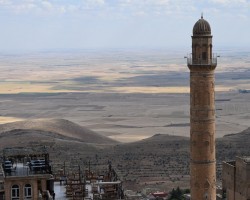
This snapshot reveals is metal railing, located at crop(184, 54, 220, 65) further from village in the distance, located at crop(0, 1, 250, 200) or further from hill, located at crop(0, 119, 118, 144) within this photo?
hill, located at crop(0, 119, 118, 144)

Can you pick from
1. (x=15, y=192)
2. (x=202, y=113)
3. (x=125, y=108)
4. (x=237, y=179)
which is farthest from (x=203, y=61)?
(x=125, y=108)

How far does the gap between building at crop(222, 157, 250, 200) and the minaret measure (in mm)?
2095

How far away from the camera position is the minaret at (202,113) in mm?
35250

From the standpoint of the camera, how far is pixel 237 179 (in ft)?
122

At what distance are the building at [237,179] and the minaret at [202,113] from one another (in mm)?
2095

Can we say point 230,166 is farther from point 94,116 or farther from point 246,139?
point 94,116

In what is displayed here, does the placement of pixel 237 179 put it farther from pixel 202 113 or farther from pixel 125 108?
pixel 125 108

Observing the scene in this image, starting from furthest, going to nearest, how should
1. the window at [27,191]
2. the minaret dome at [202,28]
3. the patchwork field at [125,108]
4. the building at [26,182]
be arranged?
the patchwork field at [125,108] < the minaret dome at [202,28] < the window at [27,191] < the building at [26,182]

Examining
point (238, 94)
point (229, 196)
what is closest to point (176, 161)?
point (229, 196)

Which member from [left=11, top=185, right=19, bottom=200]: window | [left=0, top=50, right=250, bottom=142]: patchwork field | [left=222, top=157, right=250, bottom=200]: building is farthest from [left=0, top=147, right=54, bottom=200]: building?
[left=0, top=50, right=250, bottom=142]: patchwork field

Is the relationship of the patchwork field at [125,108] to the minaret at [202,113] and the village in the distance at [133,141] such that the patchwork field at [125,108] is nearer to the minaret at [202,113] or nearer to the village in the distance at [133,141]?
the village in the distance at [133,141]

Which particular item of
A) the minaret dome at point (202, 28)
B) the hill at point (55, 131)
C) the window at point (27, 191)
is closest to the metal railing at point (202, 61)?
the minaret dome at point (202, 28)

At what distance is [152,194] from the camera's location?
57.1 metres

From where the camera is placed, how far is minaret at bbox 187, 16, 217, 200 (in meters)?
35.2
